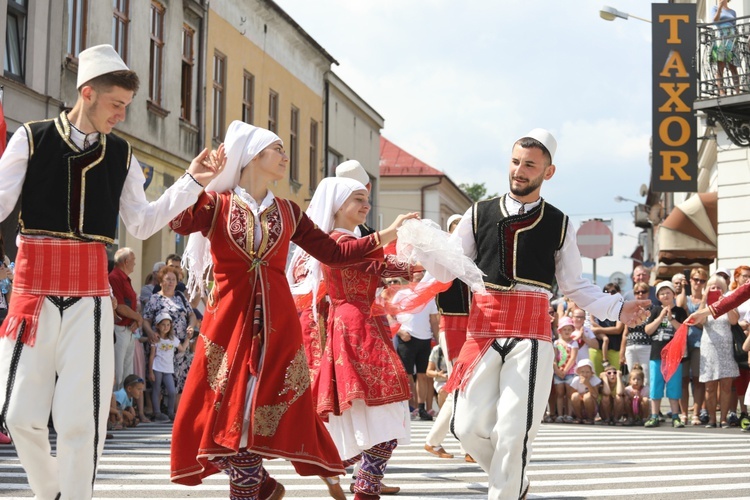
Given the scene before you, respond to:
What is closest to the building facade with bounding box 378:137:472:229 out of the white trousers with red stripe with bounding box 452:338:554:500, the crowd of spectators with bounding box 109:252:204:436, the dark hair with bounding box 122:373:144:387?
the crowd of spectators with bounding box 109:252:204:436

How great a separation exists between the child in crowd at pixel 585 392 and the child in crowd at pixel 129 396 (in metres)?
5.84

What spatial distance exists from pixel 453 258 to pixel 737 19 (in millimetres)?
14991

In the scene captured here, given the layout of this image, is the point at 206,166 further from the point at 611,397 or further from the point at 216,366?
the point at 611,397

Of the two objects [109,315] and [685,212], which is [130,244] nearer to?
[685,212]

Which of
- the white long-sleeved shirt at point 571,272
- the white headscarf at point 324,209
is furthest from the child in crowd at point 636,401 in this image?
the white long-sleeved shirt at point 571,272

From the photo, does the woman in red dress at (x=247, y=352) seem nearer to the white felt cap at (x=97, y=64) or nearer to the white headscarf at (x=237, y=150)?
the white headscarf at (x=237, y=150)

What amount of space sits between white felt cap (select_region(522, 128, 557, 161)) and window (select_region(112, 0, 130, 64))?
54.4 ft

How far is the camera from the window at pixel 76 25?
1966 centimetres

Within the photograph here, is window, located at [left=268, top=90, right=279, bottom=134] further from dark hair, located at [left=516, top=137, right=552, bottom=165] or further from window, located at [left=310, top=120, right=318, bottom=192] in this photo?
dark hair, located at [left=516, top=137, right=552, bottom=165]

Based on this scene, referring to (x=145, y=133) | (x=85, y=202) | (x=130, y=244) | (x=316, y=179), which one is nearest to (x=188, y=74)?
A: (x=145, y=133)

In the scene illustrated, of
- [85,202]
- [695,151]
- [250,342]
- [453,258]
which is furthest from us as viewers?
[695,151]

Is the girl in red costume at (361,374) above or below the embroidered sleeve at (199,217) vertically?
below

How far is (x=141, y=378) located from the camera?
13188mm

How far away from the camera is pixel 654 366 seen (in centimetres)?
1487
